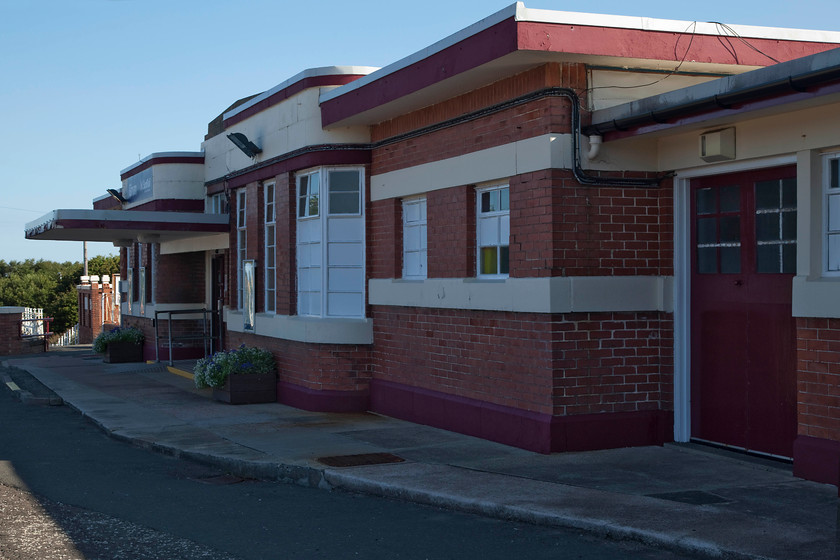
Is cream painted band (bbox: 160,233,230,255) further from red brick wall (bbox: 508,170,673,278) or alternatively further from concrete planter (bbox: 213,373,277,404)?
red brick wall (bbox: 508,170,673,278)

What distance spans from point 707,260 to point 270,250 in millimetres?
7964

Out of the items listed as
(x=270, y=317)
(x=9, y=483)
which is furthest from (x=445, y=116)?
(x=9, y=483)

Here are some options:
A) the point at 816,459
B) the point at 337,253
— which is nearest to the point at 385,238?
the point at 337,253

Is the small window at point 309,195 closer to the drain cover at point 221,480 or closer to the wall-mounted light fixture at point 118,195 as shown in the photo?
the drain cover at point 221,480

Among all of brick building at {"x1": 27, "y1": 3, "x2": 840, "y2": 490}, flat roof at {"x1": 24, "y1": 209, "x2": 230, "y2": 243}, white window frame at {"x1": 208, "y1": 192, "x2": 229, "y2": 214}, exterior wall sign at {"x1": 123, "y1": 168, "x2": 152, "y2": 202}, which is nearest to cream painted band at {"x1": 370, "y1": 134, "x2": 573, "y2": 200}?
brick building at {"x1": 27, "y1": 3, "x2": 840, "y2": 490}

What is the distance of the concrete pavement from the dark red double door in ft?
1.24

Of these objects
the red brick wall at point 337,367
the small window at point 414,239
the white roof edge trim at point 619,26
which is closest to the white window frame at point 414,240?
the small window at point 414,239

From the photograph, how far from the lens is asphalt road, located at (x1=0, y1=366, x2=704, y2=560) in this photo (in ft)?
21.7

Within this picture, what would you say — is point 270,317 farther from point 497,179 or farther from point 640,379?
point 640,379

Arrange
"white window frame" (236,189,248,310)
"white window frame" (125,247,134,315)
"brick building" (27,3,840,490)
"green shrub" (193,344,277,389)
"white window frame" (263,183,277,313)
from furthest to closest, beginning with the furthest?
"white window frame" (125,247,134,315)
"white window frame" (236,189,248,310)
"white window frame" (263,183,277,313)
"green shrub" (193,344,277,389)
"brick building" (27,3,840,490)

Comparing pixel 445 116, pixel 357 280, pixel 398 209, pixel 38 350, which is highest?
pixel 445 116

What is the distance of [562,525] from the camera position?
700 centimetres

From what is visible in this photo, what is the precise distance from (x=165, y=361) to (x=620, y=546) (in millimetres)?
16519

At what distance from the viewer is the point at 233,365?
1468cm
